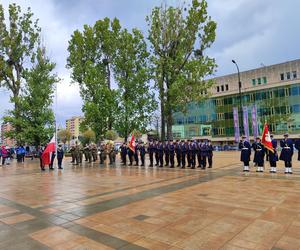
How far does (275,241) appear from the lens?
15.2ft

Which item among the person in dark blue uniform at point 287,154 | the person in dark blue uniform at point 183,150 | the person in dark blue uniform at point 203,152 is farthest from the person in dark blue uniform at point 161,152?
the person in dark blue uniform at point 287,154

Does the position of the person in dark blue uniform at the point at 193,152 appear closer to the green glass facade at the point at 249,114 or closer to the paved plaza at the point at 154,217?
the paved plaza at the point at 154,217

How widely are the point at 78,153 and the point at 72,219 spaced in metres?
16.6

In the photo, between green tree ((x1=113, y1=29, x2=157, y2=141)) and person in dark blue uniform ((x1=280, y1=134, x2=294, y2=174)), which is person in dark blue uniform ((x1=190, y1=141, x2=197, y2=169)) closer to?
person in dark blue uniform ((x1=280, y1=134, x2=294, y2=174))

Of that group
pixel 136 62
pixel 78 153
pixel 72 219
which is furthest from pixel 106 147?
pixel 72 219

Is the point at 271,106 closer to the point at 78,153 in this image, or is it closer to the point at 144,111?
the point at 144,111

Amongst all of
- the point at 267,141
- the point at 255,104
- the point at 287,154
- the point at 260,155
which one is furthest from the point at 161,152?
the point at 255,104

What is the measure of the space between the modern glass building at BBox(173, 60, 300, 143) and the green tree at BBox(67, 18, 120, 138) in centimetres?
2215

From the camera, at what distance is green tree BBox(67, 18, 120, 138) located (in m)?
28.0

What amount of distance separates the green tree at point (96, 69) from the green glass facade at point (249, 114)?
1756cm

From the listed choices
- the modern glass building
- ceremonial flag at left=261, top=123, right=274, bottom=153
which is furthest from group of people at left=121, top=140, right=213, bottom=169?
the modern glass building

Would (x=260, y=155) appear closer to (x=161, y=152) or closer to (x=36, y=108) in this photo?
(x=161, y=152)

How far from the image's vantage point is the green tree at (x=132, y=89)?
1102 inches

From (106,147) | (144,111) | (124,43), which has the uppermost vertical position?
(124,43)
